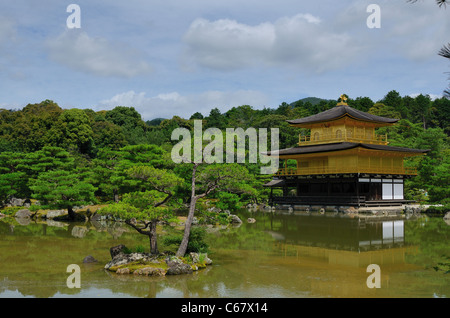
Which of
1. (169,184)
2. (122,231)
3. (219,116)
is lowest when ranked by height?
(122,231)

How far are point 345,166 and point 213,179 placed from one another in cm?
2352

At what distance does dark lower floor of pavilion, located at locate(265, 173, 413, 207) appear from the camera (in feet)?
104

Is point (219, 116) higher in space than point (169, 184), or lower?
higher

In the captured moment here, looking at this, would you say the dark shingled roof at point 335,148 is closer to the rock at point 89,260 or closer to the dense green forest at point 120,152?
the dense green forest at point 120,152

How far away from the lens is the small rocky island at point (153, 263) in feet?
34.8

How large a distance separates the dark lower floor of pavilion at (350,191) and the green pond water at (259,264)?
10.4m

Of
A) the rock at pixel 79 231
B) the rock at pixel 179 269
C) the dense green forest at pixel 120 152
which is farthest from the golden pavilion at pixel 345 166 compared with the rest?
the rock at pixel 179 269

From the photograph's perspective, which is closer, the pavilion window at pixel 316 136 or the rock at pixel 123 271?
A: the rock at pixel 123 271

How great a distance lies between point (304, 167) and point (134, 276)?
28.8 metres

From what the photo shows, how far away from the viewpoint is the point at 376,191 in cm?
3362

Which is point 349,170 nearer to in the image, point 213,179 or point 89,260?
point 213,179
